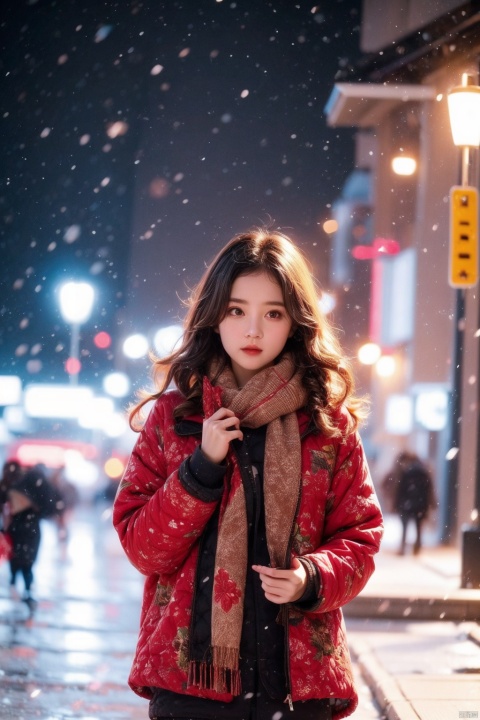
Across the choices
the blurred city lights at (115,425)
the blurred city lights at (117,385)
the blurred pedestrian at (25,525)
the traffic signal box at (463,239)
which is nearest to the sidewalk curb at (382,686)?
the traffic signal box at (463,239)

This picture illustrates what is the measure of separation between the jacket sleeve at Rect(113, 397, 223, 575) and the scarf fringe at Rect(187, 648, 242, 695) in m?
0.26

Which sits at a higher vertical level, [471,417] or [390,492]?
[471,417]

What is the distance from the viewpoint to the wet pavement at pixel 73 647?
678cm

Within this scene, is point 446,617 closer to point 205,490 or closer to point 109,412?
point 205,490

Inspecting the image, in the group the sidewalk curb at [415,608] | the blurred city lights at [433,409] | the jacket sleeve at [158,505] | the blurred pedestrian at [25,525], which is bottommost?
the sidewalk curb at [415,608]

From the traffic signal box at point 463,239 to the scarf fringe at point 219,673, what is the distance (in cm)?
847

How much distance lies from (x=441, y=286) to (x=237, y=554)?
2246 centimetres

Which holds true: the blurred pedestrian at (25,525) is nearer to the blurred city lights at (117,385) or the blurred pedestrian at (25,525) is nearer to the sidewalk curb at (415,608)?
the sidewalk curb at (415,608)

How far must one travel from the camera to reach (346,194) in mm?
60906

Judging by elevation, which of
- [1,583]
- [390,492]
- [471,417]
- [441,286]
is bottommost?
[1,583]

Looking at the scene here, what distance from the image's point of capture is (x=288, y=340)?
2842 mm

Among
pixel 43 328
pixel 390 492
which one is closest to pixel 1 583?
pixel 390 492

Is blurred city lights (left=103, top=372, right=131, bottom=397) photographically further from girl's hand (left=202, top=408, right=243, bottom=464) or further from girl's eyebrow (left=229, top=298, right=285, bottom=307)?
girl's hand (left=202, top=408, right=243, bottom=464)

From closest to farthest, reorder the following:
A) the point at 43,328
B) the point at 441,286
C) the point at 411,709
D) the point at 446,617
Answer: the point at 411,709 → the point at 446,617 → the point at 441,286 → the point at 43,328
